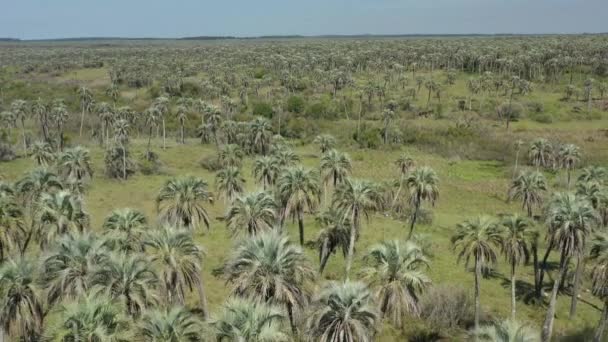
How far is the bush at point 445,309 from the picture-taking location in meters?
40.5

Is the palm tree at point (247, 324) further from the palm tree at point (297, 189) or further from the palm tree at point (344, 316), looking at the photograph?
the palm tree at point (297, 189)

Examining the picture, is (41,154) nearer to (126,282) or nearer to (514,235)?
(126,282)

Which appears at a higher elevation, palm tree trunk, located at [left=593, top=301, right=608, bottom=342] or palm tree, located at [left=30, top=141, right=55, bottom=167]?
palm tree, located at [left=30, top=141, right=55, bottom=167]

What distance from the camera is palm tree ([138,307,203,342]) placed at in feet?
74.0

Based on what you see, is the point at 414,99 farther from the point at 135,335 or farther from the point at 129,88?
the point at 135,335

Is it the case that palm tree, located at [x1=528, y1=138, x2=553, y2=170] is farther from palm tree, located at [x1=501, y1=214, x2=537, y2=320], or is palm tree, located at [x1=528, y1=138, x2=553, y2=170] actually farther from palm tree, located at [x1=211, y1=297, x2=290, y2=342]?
palm tree, located at [x1=211, y1=297, x2=290, y2=342]

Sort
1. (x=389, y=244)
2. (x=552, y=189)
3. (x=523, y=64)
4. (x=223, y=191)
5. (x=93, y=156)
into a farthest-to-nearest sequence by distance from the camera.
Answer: (x=523, y=64), (x=93, y=156), (x=552, y=189), (x=223, y=191), (x=389, y=244)

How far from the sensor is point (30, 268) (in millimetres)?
27859

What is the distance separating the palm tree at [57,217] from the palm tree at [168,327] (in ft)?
50.2

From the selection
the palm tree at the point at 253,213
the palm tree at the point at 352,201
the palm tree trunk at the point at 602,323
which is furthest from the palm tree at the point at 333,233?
the palm tree trunk at the point at 602,323

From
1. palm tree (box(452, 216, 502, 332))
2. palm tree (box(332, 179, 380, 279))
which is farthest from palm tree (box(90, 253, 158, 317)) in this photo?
palm tree (box(452, 216, 502, 332))

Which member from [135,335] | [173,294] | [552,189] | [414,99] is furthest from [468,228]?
[414,99]

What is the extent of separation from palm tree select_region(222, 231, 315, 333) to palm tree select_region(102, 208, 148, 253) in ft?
29.7

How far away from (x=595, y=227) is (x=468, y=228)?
897cm
